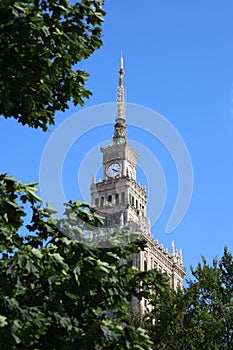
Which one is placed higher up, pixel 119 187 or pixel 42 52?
pixel 119 187

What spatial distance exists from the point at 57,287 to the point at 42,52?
227 inches

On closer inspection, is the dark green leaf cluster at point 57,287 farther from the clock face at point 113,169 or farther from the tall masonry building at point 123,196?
the clock face at point 113,169

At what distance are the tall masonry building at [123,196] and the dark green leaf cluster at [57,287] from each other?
85390 millimetres

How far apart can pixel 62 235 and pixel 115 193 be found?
3686 inches

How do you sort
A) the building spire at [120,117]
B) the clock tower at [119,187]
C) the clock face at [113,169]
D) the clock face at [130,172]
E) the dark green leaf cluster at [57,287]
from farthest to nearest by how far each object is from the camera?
the building spire at [120,117] < the clock face at [130,172] < the clock face at [113,169] < the clock tower at [119,187] < the dark green leaf cluster at [57,287]

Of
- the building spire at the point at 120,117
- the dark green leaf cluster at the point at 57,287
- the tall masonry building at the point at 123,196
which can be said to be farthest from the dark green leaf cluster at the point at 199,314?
the building spire at the point at 120,117

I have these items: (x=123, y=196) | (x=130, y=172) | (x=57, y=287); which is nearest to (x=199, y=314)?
(x=57, y=287)

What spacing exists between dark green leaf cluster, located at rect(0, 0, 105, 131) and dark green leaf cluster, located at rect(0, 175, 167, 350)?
2.81 meters

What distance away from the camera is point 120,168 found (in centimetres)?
Result: 11125

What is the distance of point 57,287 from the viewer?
13.8 m

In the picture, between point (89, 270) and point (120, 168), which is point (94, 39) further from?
point (120, 168)

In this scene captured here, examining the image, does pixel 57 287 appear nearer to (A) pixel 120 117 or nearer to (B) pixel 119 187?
(B) pixel 119 187

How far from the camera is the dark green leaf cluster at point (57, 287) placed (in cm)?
1267

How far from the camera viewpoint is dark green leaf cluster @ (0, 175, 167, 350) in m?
12.7
